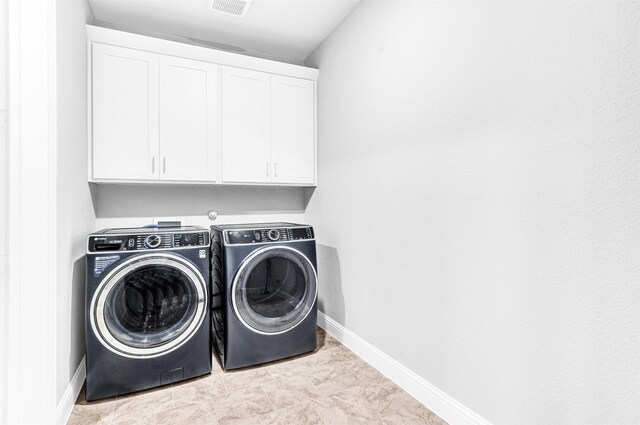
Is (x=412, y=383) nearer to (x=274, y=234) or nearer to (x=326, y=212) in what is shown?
(x=274, y=234)

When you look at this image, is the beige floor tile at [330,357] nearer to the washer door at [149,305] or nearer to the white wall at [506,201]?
the white wall at [506,201]

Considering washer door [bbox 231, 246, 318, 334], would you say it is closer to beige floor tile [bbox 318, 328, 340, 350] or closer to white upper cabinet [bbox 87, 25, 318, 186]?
beige floor tile [bbox 318, 328, 340, 350]

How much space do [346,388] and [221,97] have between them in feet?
7.26

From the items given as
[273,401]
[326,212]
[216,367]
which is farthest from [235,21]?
[273,401]

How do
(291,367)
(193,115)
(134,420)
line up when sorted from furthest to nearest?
(193,115), (291,367), (134,420)

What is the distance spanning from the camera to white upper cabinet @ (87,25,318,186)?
7.41ft

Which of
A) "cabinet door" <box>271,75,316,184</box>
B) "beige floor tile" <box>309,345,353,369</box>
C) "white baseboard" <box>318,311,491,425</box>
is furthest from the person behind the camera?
"cabinet door" <box>271,75,316,184</box>

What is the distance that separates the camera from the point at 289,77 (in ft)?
9.27

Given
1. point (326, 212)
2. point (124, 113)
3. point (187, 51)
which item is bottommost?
point (326, 212)

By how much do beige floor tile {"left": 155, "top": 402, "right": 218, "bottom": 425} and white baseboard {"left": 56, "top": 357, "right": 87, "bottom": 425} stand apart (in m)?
0.43

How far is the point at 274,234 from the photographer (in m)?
2.30

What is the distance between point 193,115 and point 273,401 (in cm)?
200

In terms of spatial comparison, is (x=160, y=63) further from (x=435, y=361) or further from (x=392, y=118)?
(x=435, y=361)

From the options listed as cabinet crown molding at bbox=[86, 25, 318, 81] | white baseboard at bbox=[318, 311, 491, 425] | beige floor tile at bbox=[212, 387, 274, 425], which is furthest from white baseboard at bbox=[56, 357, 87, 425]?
cabinet crown molding at bbox=[86, 25, 318, 81]
